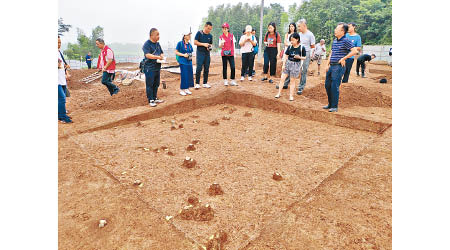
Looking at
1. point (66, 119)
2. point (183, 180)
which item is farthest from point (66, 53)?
point (183, 180)

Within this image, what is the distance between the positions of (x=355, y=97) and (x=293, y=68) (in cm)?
184

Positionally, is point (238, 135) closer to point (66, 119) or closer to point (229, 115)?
point (229, 115)

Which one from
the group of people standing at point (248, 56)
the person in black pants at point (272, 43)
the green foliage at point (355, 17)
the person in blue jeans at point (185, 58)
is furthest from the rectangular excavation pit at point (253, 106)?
the green foliage at point (355, 17)

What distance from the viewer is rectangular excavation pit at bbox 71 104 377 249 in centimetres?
215

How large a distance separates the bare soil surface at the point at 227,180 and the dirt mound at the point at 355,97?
1.52 feet

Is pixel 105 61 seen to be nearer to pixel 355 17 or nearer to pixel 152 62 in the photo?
pixel 152 62

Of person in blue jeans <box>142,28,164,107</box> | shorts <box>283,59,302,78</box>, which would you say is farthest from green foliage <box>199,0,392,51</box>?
person in blue jeans <box>142,28,164,107</box>

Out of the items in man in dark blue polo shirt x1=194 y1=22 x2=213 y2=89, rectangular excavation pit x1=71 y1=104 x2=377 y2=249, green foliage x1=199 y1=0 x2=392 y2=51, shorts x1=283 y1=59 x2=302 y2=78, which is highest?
green foliage x1=199 y1=0 x2=392 y2=51

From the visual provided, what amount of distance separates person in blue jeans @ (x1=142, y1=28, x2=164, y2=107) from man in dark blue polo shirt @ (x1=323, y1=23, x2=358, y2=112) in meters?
3.58

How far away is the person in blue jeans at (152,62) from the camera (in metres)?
5.08

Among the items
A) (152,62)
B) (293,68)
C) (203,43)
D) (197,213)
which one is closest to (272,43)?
(293,68)

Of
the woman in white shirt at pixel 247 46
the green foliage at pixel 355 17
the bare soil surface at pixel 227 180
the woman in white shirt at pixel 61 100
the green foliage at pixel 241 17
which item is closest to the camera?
the bare soil surface at pixel 227 180

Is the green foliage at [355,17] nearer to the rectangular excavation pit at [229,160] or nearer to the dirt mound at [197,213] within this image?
the rectangular excavation pit at [229,160]

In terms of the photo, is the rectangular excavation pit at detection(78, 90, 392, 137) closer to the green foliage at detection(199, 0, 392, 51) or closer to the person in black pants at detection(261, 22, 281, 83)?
the person in black pants at detection(261, 22, 281, 83)
